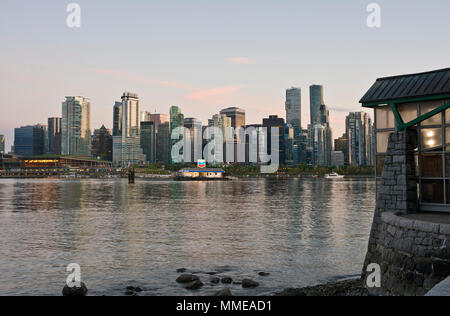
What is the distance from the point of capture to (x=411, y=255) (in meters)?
18.3

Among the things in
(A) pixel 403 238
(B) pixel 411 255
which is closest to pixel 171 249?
(A) pixel 403 238

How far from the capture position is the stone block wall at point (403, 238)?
17156mm

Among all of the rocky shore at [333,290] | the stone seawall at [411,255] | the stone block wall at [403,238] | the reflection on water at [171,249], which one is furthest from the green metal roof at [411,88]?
the reflection on water at [171,249]

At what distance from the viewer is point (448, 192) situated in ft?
72.5

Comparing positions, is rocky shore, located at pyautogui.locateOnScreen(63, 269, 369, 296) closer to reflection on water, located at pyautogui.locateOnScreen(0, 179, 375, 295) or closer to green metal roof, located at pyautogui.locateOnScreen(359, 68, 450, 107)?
reflection on water, located at pyautogui.locateOnScreen(0, 179, 375, 295)

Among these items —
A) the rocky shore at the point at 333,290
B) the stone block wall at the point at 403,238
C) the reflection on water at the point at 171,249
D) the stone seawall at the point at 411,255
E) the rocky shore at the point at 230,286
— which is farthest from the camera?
the reflection on water at the point at 171,249

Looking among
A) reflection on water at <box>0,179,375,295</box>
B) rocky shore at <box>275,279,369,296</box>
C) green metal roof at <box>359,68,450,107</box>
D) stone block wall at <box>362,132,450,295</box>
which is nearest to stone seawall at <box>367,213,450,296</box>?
stone block wall at <box>362,132,450,295</box>

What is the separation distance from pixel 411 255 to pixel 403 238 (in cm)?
96

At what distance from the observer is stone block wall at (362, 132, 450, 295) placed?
675 inches

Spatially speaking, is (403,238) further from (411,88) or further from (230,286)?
(230,286)

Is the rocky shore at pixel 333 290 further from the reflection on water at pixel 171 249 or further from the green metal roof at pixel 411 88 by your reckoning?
the green metal roof at pixel 411 88

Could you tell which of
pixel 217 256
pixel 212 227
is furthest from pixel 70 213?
pixel 217 256

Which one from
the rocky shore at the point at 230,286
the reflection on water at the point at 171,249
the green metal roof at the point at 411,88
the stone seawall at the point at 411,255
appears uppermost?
the green metal roof at the point at 411,88

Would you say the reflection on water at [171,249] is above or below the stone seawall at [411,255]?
below
